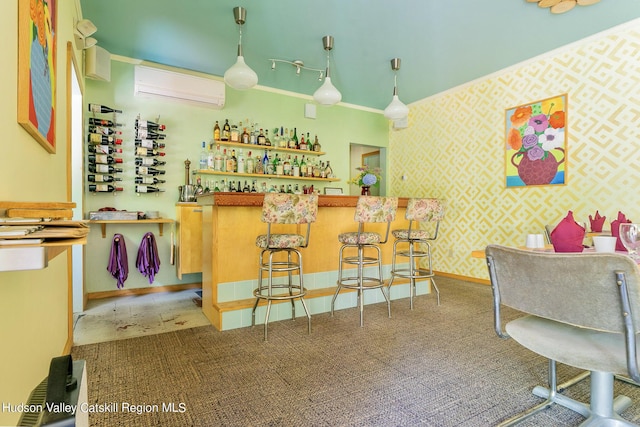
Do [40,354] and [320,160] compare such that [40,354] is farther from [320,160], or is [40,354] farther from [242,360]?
[320,160]

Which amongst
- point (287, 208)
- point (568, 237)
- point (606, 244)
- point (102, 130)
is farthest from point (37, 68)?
point (102, 130)

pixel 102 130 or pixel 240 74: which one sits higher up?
pixel 240 74

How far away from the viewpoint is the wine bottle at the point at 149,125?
402cm

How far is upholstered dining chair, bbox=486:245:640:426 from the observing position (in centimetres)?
104

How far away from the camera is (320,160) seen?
5.49 metres

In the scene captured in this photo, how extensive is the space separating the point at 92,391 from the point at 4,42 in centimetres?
176

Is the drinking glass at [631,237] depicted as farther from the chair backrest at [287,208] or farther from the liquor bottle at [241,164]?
the liquor bottle at [241,164]

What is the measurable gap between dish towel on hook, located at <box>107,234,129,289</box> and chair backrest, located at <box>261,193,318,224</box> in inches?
89.7

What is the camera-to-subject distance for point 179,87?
4125 mm

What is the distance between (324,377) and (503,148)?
3.78 m

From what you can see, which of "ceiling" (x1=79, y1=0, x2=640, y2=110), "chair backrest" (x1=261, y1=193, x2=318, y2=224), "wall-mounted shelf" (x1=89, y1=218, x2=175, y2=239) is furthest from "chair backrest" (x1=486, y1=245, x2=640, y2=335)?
"wall-mounted shelf" (x1=89, y1=218, x2=175, y2=239)

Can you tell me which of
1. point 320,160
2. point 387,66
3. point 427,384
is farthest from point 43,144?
point 320,160

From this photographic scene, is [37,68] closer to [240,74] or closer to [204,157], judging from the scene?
[240,74]

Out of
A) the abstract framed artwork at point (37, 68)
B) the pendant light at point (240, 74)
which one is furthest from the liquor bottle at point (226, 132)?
the abstract framed artwork at point (37, 68)
